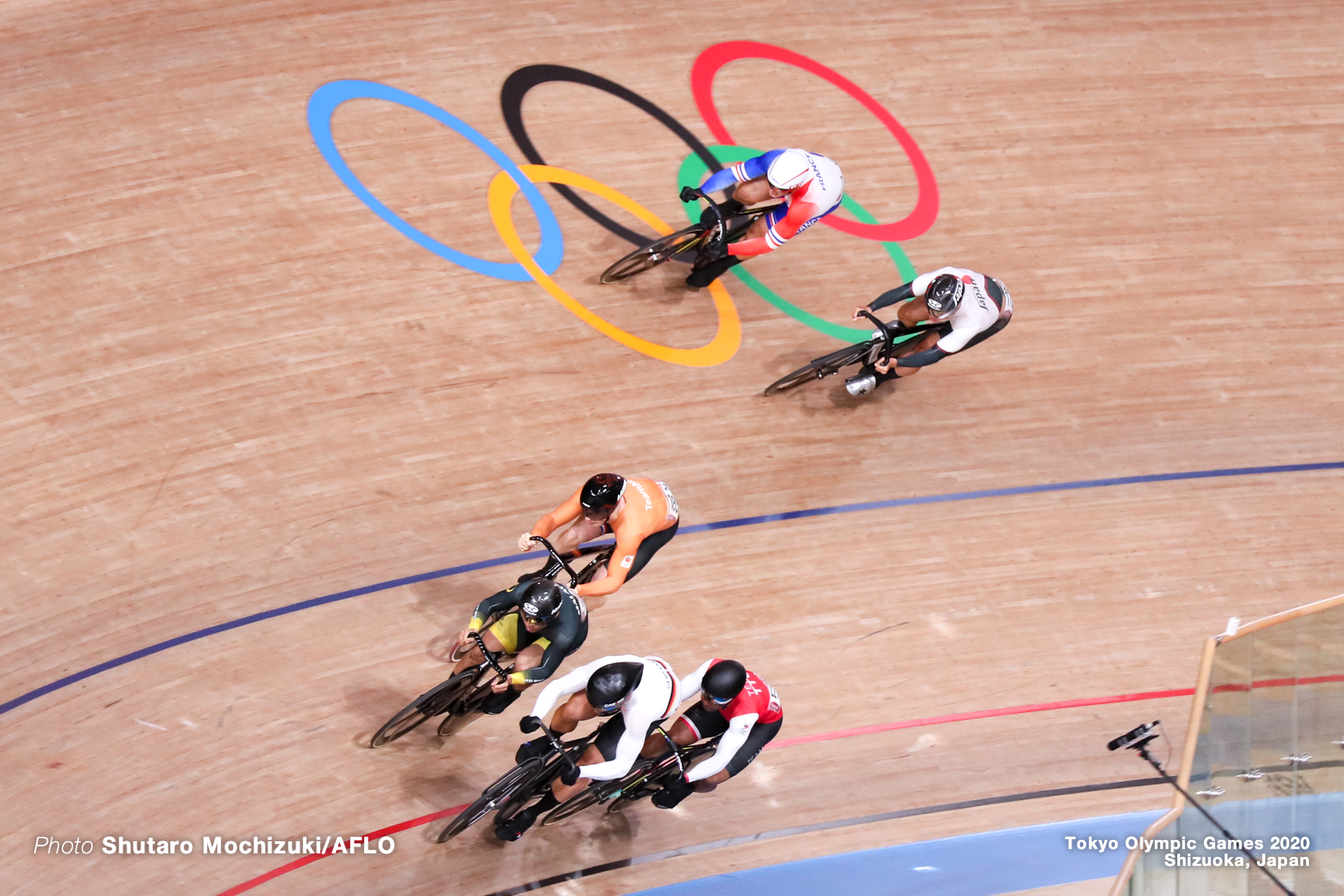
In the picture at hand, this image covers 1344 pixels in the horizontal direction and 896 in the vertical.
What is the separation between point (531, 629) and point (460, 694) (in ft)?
2.04

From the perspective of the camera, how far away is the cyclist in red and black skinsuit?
12.9ft

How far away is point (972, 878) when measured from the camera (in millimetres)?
4816

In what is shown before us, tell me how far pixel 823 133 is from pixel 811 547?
303 cm

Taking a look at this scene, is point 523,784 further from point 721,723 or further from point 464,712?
point 721,723

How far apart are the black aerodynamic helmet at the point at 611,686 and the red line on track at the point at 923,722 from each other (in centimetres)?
105

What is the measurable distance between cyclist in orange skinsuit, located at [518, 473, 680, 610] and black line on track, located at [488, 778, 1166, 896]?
1.04 m

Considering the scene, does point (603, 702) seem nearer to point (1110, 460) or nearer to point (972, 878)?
point (972, 878)

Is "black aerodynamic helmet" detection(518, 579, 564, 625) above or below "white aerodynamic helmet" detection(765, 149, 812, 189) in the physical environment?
below

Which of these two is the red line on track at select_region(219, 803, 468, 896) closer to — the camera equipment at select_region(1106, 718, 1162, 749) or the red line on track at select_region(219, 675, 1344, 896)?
the red line on track at select_region(219, 675, 1344, 896)

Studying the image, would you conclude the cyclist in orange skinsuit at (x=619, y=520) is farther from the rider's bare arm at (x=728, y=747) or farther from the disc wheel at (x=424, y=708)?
the rider's bare arm at (x=728, y=747)

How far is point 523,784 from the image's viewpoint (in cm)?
416

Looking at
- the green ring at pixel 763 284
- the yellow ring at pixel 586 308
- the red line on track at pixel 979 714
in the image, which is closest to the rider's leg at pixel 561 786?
the red line on track at pixel 979 714

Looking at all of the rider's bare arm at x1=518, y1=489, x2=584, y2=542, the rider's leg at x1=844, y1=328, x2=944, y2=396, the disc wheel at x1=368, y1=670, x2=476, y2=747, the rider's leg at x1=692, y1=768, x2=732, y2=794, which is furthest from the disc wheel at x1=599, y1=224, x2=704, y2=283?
the rider's leg at x1=692, y1=768, x2=732, y2=794

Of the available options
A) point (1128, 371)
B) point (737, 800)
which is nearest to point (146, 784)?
point (737, 800)
